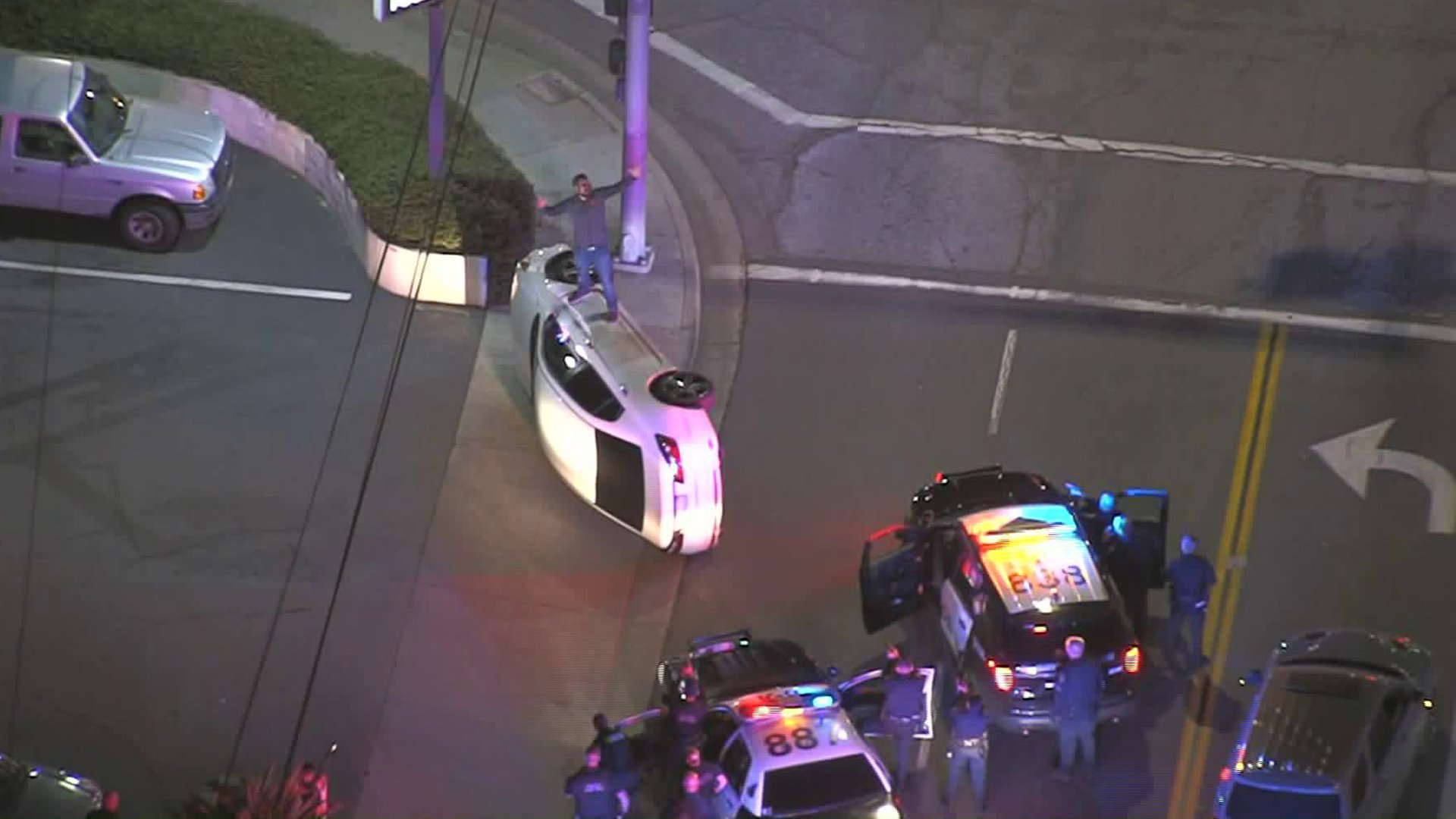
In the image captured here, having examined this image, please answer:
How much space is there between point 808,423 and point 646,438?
8.85 ft

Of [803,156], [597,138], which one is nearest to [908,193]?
[803,156]

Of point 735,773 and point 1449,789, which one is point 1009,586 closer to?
point 735,773

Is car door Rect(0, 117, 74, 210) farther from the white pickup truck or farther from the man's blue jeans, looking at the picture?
the man's blue jeans

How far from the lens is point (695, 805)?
14352 millimetres

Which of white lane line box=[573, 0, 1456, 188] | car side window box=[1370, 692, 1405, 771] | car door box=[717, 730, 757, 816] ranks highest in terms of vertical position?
white lane line box=[573, 0, 1456, 188]

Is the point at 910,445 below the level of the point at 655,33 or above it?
below

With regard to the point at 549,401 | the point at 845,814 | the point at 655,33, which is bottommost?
the point at 845,814

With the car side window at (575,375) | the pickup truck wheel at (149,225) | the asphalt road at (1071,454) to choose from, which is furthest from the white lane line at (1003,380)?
the pickup truck wheel at (149,225)

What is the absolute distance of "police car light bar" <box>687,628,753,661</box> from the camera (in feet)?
51.4

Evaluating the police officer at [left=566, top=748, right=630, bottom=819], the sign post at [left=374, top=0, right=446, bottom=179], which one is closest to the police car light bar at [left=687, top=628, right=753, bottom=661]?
the police officer at [left=566, top=748, right=630, bottom=819]

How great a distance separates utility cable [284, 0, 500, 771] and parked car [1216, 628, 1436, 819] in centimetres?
712

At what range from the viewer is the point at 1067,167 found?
2273 centimetres

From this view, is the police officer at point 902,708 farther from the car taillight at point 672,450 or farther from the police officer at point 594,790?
the car taillight at point 672,450

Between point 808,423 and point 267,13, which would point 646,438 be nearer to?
point 808,423
